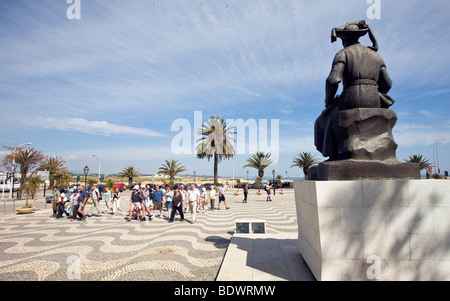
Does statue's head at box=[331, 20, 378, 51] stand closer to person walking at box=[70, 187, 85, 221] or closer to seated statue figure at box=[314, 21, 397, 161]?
seated statue figure at box=[314, 21, 397, 161]

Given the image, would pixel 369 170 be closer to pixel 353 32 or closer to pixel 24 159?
pixel 353 32

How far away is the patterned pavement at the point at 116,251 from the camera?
4.94 metres

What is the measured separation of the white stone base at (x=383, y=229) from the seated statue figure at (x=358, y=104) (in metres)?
0.72

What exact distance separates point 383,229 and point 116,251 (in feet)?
21.4

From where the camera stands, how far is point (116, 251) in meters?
6.58

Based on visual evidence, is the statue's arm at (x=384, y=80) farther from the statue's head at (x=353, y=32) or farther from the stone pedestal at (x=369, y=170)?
the stone pedestal at (x=369, y=170)

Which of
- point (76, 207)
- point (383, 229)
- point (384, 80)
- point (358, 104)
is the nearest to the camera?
point (383, 229)

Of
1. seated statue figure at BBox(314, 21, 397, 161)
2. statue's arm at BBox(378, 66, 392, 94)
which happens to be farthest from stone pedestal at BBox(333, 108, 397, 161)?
statue's arm at BBox(378, 66, 392, 94)

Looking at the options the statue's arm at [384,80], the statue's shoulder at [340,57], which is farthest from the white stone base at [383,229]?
the statue's shoulder at [340,57]

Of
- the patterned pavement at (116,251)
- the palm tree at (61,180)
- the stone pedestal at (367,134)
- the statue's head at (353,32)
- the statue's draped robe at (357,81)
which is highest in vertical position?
the statue's head at (353,32)

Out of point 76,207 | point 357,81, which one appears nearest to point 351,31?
point 357,81

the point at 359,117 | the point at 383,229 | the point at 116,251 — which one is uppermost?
the point at 359,117

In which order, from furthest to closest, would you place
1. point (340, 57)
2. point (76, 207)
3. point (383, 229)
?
point (76, 207), point (340, 57), point (383, 229)
